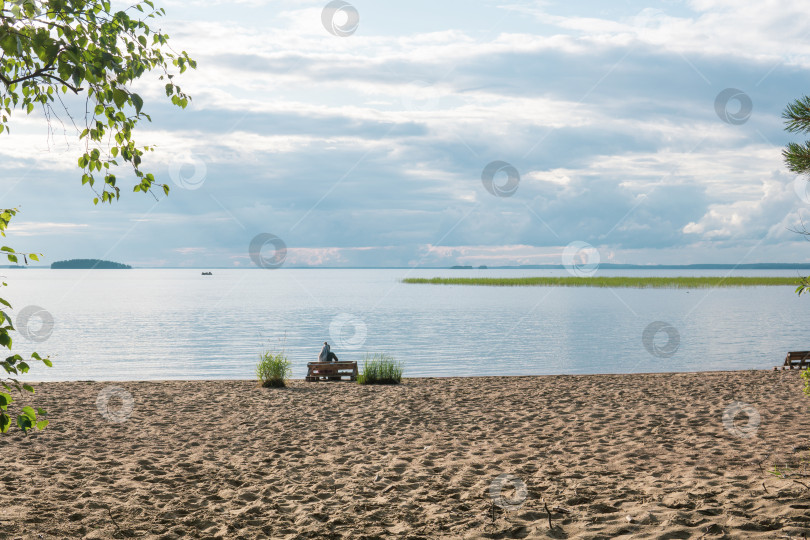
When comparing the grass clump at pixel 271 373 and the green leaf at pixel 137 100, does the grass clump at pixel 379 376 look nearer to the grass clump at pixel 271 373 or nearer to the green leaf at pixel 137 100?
the grass clump at pixel 271 373

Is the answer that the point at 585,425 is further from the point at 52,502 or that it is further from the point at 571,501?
the point at 52,502

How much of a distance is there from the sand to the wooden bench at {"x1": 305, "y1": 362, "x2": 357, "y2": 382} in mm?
3943

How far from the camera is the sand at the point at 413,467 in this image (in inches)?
244

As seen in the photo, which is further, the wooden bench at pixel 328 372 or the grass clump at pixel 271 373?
the wooden bench at pixel 328 372

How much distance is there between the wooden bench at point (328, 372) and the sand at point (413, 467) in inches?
155

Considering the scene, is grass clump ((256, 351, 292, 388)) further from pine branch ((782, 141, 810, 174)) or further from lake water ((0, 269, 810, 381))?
pine branch ((782, 141, 810, 174))

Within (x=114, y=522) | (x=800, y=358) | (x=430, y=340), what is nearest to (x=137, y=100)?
(x=114, y=522)

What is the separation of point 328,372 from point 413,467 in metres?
10.3

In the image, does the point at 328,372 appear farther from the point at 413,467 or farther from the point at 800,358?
the point at 800,358

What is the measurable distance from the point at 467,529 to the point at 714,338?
37701mm

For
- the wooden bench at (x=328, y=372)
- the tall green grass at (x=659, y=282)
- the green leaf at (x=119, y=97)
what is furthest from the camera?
the tall green grass at (x=659, y=282)

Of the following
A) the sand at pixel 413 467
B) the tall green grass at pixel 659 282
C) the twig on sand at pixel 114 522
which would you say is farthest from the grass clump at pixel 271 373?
the tall green grass at pixel 659 282

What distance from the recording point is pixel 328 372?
1834 cm

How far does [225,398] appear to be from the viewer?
14477mm
